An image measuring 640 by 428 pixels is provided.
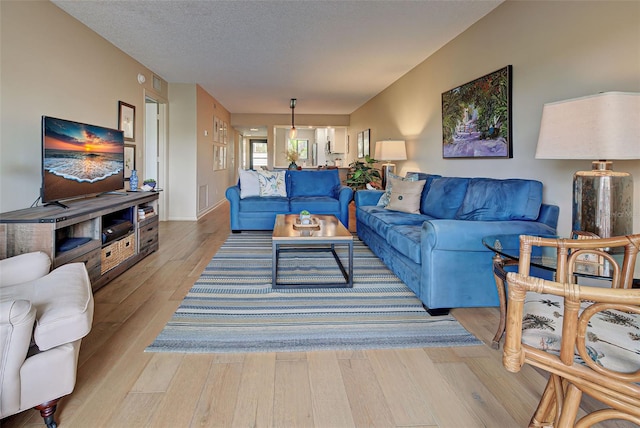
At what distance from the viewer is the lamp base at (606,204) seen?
1711mm

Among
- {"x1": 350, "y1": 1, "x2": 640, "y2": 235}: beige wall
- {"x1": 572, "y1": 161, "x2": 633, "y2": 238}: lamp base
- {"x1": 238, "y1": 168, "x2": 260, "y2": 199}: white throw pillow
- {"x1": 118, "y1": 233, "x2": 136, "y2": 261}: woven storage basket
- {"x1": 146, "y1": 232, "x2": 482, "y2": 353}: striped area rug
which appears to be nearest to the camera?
{"x1": 572, "y1": 161, "x2": 633, "y2": 238}: lamp base

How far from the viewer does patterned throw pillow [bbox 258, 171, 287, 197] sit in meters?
5.55

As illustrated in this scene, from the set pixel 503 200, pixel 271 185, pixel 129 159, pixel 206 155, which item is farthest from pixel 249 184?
pixel 503 200

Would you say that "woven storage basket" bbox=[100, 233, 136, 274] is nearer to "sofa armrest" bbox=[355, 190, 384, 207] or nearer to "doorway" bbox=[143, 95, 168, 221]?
"sofa armrest" bbox=[355, 190, 384, 207]

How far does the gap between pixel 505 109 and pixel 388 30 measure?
1.50 meters

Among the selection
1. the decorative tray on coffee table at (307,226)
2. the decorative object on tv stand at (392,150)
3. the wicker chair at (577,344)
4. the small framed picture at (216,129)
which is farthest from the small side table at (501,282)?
the small framed picture at (216,129)

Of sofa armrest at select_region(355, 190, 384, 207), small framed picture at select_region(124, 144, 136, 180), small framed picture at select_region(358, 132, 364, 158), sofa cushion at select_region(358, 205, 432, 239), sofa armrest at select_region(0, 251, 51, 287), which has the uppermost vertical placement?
small framed picture at select_region(358, 132, 364, 158)

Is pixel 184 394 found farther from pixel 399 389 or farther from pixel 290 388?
pixel 399 389

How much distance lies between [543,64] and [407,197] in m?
1.70

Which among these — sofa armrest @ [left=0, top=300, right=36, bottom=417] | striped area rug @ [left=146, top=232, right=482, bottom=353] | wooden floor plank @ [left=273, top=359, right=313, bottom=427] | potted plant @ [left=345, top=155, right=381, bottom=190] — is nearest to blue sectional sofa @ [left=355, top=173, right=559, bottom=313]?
striped area rug @ [left=146, top=232, right=482, bottom=353]

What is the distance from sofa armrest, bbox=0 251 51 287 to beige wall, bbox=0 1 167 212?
1377 mm

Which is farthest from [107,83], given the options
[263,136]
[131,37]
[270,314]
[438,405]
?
[263,136]

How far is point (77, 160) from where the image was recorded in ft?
9.78

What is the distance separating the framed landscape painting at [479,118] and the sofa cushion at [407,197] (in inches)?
23.5
